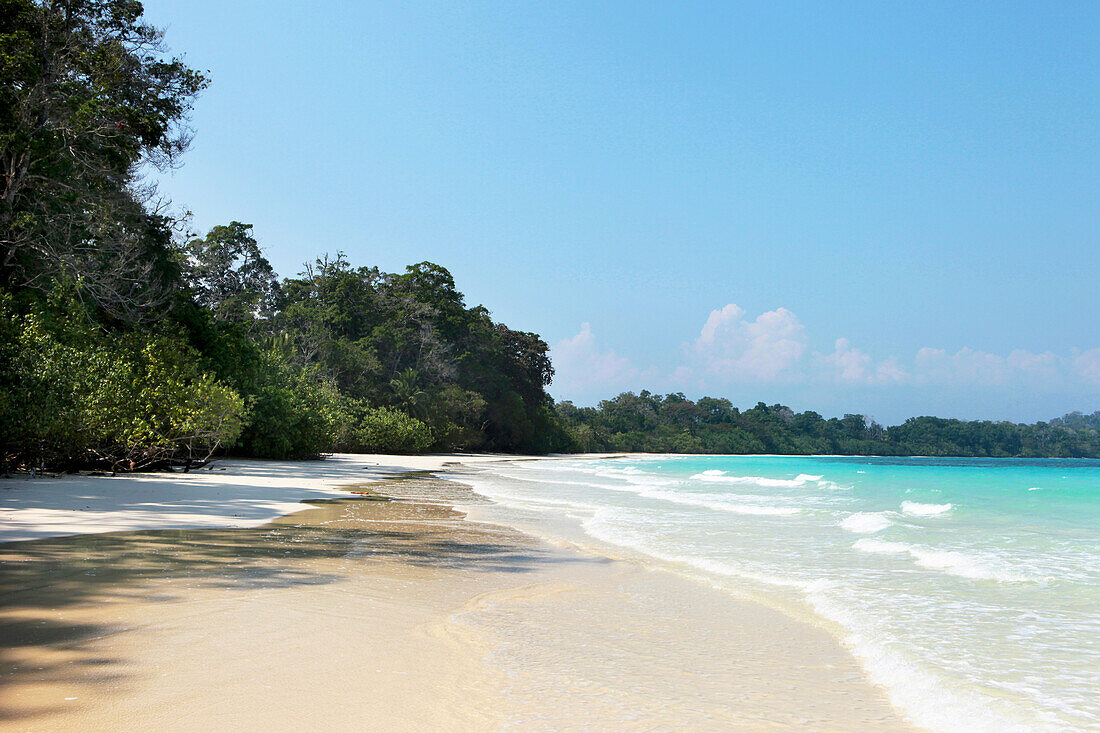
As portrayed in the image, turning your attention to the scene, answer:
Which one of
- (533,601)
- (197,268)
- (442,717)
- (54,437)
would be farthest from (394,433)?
(442,717)

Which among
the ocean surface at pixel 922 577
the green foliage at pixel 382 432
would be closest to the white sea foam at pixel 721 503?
the ocean surface at pixel 922 577

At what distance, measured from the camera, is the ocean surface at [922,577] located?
409 cm

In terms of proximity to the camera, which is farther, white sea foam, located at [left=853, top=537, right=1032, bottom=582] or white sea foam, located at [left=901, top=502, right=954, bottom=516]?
white sea foam, located at [left=901, top=502, right=954, bottom=516]

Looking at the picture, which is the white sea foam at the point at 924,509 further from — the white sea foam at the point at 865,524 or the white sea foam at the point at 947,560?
the white sea foam at the point at 947,560

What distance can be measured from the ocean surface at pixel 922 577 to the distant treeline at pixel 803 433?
3320 inches

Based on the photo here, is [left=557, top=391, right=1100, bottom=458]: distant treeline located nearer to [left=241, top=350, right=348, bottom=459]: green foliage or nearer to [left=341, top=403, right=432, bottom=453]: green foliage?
[left=341, top=403, right=432, bottom=453]: green foliage

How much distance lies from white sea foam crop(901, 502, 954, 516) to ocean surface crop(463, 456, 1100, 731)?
6 centimetres

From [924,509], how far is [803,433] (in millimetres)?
113651

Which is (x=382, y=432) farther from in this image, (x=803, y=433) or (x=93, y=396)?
(x=803, y=433)

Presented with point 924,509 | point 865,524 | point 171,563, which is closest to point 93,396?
point 171,563

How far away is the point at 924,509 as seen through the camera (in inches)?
671

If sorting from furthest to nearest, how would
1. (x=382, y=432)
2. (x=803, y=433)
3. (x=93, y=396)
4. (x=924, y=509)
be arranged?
(x=803, y=433), (x=382, y=432), (x=924, y=509), (x=93, y=396)

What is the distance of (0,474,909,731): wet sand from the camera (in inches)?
123

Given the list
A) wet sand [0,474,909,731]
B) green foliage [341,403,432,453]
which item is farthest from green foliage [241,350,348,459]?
wet sand [0,474,909,731]
